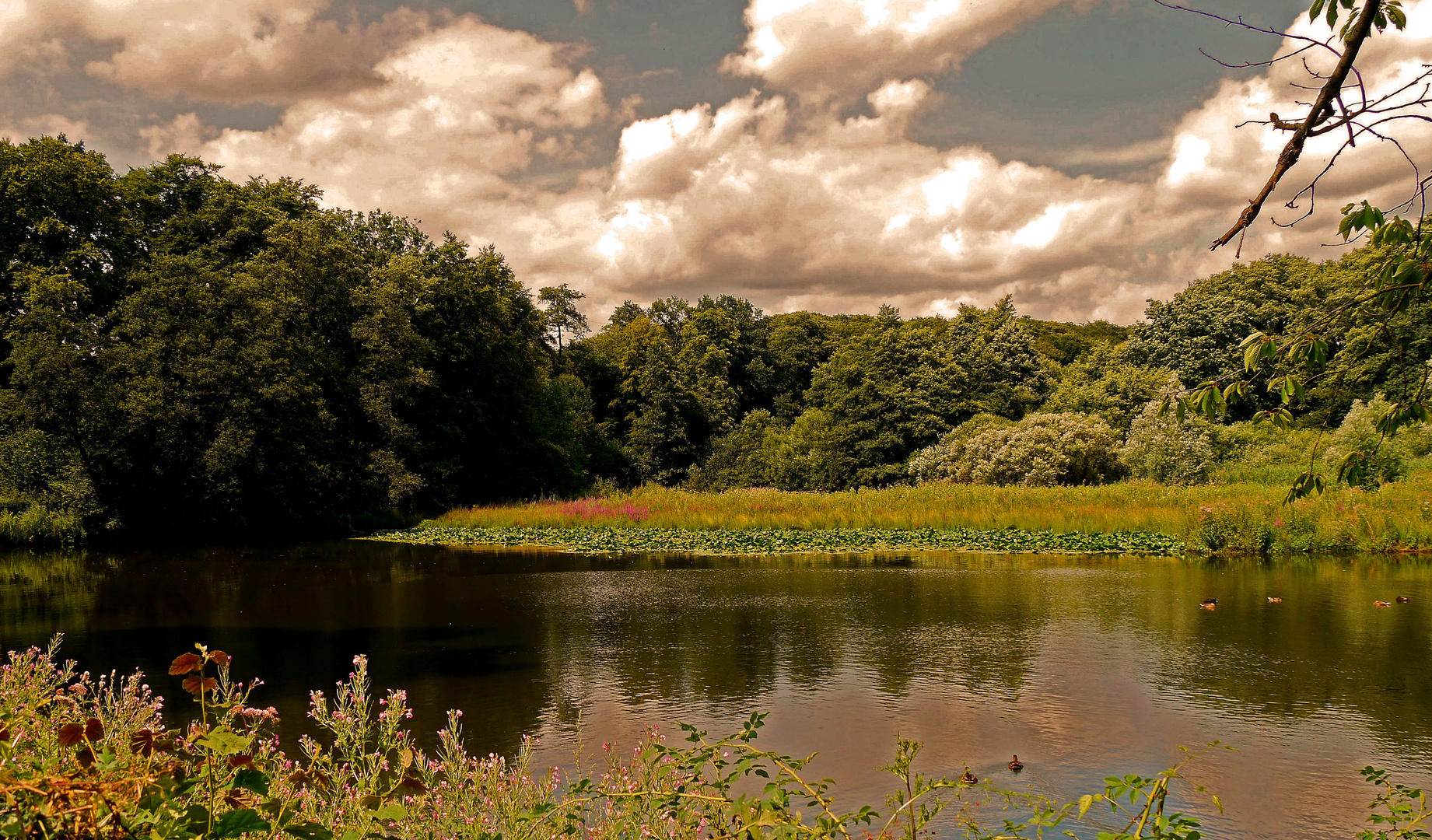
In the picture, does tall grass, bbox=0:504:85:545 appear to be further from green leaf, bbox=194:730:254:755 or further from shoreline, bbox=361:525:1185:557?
green leaf, bbox=194:730:254:755

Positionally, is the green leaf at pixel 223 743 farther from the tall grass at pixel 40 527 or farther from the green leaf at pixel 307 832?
the tall grass at pixel 40 527

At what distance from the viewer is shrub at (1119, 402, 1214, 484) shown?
89.9 feet

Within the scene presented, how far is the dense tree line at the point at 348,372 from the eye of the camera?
74.3 ft

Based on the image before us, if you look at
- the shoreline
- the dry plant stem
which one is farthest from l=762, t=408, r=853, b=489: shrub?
the dry plant stem

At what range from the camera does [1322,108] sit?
2.48 meters

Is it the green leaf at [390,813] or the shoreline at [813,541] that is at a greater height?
the green leaf at [390,813]

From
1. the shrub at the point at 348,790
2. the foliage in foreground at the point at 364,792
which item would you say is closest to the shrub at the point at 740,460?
the foliage in foreground at the point at 364,792

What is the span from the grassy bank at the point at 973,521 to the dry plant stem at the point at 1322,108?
15.0 meters

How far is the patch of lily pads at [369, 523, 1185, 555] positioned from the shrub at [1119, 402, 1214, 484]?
11.1m

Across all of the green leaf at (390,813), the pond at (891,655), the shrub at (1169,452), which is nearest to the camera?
the green leaf at (390,813)

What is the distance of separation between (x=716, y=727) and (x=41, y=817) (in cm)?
466

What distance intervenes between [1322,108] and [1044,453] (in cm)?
2861

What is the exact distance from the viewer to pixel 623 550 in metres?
19.1

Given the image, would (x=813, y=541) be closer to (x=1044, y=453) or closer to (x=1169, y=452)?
(x=1044, y=453)
